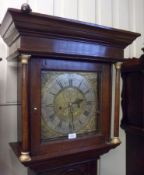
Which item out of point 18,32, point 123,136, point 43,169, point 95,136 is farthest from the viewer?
point 123,136

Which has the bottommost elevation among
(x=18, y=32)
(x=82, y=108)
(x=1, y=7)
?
(x=82, y=108)

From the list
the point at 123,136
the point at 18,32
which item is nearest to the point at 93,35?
the point at 18,32

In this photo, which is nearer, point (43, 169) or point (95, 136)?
point (43, 169)

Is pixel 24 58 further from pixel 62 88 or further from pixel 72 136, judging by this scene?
pixel 72 136

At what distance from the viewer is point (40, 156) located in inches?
40.6

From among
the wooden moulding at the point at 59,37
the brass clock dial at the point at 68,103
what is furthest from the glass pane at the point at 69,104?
the wooden moulding at the point at 59,37

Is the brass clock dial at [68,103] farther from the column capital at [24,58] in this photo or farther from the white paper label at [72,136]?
the column capital at [24,58]

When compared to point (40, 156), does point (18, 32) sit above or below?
above

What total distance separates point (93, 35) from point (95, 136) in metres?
0.51

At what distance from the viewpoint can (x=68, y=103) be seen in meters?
1.15

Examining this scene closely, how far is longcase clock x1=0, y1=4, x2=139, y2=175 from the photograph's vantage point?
3.24 ft

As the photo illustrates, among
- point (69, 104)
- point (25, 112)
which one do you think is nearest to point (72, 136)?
point (69, 104)

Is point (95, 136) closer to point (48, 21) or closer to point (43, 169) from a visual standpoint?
point (43, 169)

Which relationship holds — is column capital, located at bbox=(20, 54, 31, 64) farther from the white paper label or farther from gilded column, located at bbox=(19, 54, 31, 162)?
the white paper label
